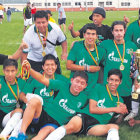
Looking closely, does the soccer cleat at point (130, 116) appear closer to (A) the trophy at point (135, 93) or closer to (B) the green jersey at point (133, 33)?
(A) the trophy at point (135, 93)

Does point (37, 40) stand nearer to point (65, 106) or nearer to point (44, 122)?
point (65, 106)

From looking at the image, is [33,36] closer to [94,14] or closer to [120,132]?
[94,14]

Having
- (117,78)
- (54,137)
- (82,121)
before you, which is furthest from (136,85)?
(54,137)

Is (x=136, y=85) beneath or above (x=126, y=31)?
beneath

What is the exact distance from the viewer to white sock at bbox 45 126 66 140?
383 cm

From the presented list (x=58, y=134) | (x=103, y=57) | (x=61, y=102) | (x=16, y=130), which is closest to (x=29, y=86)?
(x=61, y=102)

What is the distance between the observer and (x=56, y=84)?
428 cm

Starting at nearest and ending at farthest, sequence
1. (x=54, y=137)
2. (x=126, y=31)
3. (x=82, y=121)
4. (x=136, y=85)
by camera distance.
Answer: (x=54, y=137) < (x=82, y=121) < (x=136, y=85) < (x=126, y=31)

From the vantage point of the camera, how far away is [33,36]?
535 cm

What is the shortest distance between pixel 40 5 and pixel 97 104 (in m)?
84.5

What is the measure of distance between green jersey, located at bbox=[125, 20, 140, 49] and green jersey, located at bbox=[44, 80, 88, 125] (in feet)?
5.08

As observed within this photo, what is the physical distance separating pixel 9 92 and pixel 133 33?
2.41 meters

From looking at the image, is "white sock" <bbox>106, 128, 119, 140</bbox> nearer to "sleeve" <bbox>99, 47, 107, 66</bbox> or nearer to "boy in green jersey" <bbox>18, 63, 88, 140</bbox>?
"boy in green jersey" <bbox>18, 63, 88, 140</bbox>

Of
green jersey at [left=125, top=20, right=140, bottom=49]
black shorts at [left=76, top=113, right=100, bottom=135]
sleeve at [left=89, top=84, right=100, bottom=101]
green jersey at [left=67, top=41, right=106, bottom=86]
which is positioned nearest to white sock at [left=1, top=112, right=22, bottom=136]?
black shorts at [left=76, top=113, right=100, bottom=135]
